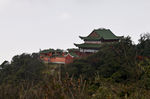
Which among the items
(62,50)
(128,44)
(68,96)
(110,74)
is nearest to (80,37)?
(62,50)

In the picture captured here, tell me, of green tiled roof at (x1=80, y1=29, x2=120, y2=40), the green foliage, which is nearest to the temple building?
green tiled roof at (x1=80, y1=29, x2=120, y2=40)

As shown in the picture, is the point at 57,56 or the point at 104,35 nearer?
the point at 57,56

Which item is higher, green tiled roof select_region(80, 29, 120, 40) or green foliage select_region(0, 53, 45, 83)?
green tiled roof select_region(80, 29, 120, 40)

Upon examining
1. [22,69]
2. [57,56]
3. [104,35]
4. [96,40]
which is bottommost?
[22,69]

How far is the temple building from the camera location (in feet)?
67.3

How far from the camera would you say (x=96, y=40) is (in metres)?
21.1

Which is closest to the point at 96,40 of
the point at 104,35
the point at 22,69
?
the point at 104,35

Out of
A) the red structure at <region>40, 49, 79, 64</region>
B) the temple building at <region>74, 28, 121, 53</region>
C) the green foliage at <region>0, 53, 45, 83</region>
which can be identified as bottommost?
the green foliage at <region>0, 53, 45, 83</region>

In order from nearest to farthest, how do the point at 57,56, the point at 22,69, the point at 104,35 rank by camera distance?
the point at 22,69
the point at 57,56
the point at 104,35

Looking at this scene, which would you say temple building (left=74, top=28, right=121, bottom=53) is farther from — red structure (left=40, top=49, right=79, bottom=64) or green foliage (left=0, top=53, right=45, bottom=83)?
→ green foliage (left=0, top=53, right=45, bottom=83)

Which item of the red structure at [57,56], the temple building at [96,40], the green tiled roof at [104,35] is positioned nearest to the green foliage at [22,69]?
the red structure at [57,56]

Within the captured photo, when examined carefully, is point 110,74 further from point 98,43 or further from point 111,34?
point 111,34

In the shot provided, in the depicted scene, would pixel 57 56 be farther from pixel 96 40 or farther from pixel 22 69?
pixel 22 69

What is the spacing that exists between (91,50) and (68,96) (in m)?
18.8
